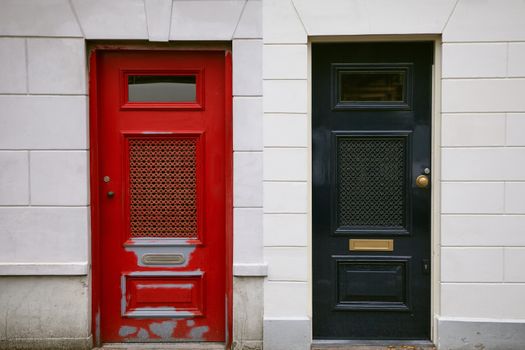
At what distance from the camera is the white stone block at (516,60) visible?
14.1 feet

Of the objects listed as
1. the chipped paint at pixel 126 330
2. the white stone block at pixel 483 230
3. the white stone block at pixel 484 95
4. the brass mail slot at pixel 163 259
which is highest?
the white stone block at pixel 484 95

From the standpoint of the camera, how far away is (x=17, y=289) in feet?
14.6

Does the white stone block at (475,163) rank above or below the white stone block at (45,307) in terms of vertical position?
above

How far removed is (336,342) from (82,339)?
1.99 meters

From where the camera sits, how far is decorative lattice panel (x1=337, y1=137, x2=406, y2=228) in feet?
15.0

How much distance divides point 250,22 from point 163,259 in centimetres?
197

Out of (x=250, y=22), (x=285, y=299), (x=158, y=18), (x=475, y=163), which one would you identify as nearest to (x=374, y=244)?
(x=285, y=299)

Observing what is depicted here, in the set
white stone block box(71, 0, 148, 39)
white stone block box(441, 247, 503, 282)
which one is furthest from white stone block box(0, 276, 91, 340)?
white stone block box(441, 247, 503, 282)

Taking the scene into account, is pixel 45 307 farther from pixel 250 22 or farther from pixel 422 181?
pixel 422 181

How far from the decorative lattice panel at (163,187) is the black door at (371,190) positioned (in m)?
1.00

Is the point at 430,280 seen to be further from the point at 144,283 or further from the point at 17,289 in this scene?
the point at 17,289

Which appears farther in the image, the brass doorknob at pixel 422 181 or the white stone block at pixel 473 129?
the brass doorknob at pixel 422 181

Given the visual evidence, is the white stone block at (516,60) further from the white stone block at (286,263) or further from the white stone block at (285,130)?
the white stone block at (286,263)

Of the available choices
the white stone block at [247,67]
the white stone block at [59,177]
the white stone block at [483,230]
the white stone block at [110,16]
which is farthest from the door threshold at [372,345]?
the white stone block at [110,16]
